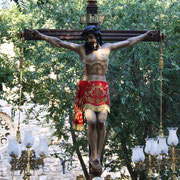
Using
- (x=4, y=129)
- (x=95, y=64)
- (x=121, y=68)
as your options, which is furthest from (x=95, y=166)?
(x=4, y=129)

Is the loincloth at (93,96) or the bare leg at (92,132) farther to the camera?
the loincloth at (93,96)

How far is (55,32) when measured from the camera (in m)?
7.32

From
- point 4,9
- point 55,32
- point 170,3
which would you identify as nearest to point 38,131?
point 4,9

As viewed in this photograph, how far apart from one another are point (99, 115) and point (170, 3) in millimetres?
10605

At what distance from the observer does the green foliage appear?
572 inches

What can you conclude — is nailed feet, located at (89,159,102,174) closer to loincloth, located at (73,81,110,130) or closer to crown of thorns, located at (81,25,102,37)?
loincloth, located at (73,81,110,130)

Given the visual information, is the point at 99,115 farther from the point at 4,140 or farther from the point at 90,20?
the point at 4,140

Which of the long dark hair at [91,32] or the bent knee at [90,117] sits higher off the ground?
the long dark hair at [91,32]

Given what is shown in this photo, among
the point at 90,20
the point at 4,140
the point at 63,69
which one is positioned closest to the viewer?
the point at 90,20

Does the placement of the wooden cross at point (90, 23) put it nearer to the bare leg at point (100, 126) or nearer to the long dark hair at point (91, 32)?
the long dark hair at point (91, 32)

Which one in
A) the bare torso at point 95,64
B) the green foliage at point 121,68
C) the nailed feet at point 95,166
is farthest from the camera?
the green foliage at point 121,68

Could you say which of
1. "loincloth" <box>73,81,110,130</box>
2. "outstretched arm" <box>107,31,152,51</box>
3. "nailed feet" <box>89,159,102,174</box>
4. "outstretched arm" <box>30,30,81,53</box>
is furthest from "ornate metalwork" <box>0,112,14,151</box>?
"nailed feet" <box>89,159,102,174</box>

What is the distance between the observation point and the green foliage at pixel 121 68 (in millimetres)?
14523

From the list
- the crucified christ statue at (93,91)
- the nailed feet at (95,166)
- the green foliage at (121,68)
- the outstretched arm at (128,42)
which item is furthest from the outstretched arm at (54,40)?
the green foliage at (121,68)
